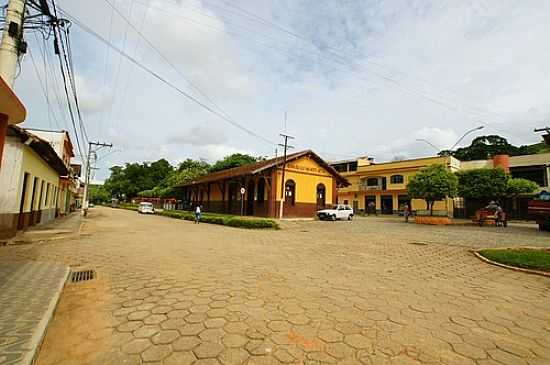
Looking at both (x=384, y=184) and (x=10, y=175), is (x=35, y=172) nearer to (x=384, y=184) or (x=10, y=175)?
(x=10, y=175)

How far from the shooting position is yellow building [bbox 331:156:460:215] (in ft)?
112

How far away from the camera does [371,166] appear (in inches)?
1602

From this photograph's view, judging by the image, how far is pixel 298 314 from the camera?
11.8 feet

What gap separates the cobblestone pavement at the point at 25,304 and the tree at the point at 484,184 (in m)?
27.5

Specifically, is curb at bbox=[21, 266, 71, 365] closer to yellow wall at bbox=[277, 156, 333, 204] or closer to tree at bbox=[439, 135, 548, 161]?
yellow wall at bbox=[277, 156, 333, 204]

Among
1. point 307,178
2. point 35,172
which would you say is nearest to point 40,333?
point 35,172

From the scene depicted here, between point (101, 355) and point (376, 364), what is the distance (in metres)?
2.54

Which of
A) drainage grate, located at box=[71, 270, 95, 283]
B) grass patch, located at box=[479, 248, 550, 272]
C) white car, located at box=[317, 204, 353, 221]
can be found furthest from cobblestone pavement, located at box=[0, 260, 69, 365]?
white car, located at box=[317, 204, 353, 221]

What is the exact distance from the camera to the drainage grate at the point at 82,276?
17.2ft

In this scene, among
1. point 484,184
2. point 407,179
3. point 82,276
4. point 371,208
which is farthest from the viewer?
point 371,208

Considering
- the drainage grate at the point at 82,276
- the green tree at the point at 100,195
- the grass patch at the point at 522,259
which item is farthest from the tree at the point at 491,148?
the green tree at the point at 100,195

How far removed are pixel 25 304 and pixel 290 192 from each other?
21.2 m

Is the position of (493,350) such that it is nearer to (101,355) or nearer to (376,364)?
(376,364)

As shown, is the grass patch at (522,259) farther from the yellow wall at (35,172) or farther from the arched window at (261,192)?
the arched window at (261,192)
